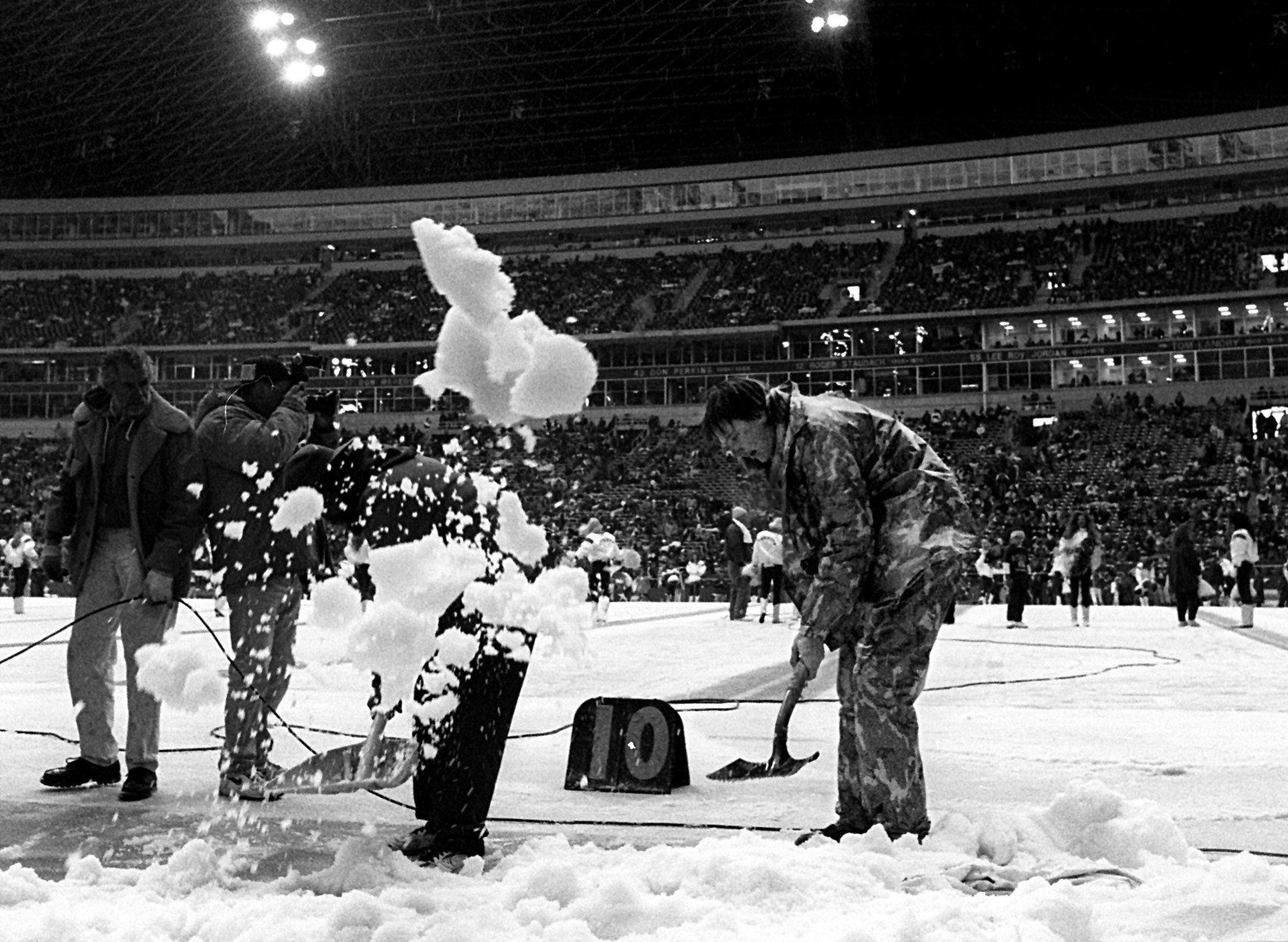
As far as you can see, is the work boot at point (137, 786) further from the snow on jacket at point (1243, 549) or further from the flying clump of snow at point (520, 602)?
the snow on jacket at point (1243, 549)

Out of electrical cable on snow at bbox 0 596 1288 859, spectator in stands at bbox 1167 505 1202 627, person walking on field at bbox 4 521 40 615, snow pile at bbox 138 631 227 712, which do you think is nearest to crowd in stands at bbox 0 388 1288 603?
person walking on field at bbox 4 521 40 615

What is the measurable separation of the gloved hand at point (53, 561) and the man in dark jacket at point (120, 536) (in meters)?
0.01

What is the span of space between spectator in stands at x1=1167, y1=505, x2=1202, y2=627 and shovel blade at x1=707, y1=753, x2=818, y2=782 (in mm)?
15011

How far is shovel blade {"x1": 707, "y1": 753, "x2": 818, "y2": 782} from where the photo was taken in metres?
3.98

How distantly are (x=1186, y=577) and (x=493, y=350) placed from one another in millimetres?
16328

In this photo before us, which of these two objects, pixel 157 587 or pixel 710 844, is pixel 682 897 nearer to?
pixel 710 844

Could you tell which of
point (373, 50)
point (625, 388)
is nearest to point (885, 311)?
point (625, 388)

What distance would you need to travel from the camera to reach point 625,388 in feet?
168

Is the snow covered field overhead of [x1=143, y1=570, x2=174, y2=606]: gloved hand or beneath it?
beneath

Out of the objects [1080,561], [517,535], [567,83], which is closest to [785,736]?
[517,535]

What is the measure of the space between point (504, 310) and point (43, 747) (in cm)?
353

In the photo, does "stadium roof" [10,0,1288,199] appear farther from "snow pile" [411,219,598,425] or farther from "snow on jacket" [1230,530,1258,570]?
"snow pile" [411,219,598,425]

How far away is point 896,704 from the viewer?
4.07m

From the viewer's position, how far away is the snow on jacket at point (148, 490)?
5.26m
